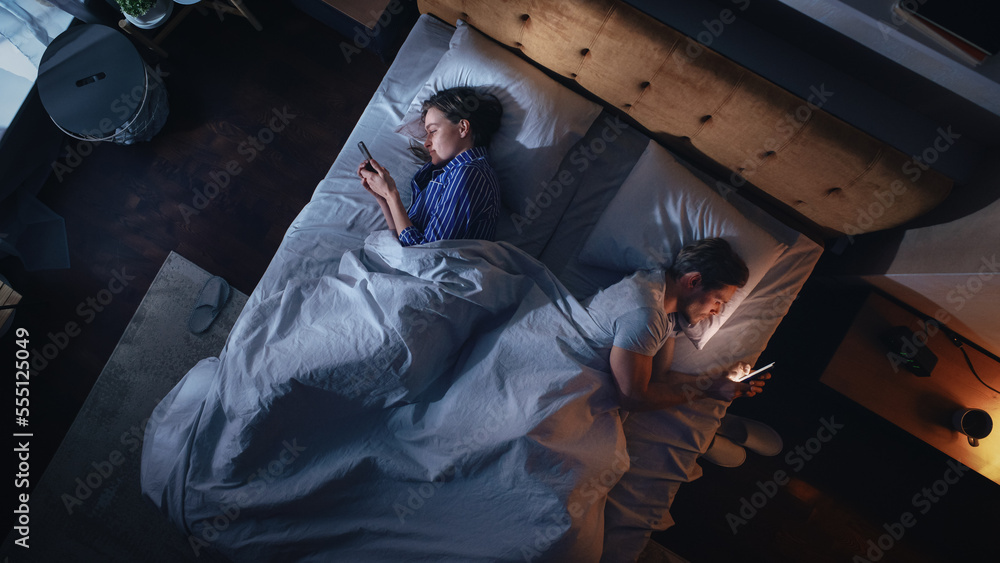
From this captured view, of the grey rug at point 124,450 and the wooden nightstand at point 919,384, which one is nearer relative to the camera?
the wooden nightstand at point 919,384

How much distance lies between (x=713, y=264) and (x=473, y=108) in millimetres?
1041

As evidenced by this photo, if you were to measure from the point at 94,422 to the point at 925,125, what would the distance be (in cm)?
338

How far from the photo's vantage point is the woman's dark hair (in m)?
1.79

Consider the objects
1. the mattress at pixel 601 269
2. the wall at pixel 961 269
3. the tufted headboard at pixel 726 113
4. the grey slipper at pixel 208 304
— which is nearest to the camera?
the wall at pixel 961 269

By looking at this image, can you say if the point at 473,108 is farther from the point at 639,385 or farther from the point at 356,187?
the point at 639,385

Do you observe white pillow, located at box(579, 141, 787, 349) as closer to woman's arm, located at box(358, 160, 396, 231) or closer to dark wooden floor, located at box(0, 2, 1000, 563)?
dark wooden floor, located at box(0, 2, 1000, 563)

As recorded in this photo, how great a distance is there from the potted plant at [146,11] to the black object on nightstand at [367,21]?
59 cm

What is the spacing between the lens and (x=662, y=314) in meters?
1.62

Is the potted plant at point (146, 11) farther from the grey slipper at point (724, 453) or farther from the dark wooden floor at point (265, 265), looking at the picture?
the grey slipper at point (724, 453)

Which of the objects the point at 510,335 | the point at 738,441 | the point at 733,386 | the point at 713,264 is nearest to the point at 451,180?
the point at 510,335

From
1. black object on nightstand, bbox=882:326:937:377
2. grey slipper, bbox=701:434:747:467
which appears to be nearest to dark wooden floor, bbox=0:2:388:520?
grey slipper, bbox=701:434:747:467

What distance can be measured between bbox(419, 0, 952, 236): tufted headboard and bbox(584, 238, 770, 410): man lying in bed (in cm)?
35

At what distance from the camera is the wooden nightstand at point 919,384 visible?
5.70 ft

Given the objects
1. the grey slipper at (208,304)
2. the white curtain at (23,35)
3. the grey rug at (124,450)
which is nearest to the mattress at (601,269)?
the grey slipper at (208,304)
